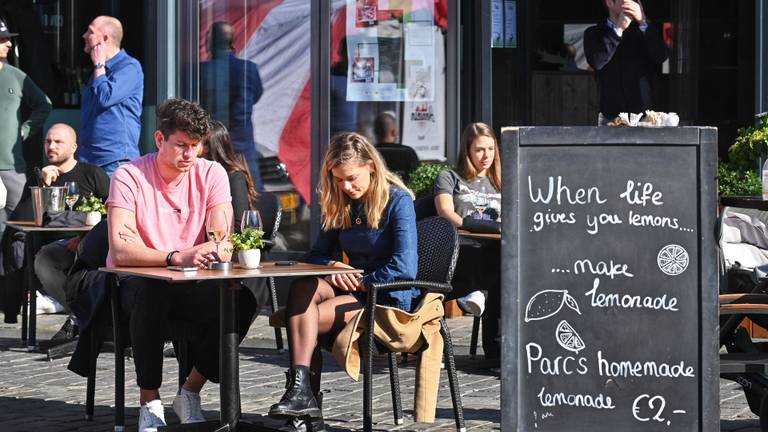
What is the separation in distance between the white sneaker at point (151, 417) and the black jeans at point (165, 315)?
0.08 m

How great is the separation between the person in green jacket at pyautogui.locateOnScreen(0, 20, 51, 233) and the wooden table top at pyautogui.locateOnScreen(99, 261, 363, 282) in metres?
4.87

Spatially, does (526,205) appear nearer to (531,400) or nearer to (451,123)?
(531,400)

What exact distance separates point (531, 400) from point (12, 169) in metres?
6.39

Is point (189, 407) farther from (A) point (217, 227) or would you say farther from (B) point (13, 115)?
(B) point (13, 115)

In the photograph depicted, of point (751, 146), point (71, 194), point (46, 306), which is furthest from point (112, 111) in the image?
point (751, 146)

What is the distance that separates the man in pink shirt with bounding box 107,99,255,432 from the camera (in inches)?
233

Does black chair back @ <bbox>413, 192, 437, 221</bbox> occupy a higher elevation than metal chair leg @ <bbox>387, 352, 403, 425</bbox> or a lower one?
higher

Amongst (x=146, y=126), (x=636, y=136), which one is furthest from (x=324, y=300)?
(x=146, y=126)

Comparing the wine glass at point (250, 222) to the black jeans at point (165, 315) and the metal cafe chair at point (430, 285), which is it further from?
the metal cafe chair at point (430, 285)

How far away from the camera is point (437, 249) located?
21.2ft

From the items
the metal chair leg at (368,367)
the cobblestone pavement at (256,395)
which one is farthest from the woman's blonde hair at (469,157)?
the metal chair leg at (368,367)

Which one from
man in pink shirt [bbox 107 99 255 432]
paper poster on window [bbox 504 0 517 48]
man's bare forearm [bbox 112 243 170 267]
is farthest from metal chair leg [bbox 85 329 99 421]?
paper poster on window [bbox 504 0 517 48]

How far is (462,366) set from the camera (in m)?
7.89

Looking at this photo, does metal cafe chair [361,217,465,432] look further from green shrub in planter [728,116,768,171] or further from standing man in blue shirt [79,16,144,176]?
standing man in blue shirt [79,16,144,176]
